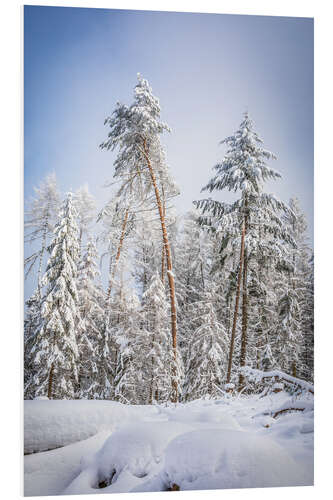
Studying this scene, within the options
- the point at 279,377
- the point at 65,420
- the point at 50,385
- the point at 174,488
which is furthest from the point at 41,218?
the point at 279,377

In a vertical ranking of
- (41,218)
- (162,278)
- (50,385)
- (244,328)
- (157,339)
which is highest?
(41,218)

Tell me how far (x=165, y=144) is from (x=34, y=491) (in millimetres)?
3800

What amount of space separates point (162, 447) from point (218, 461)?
481 millimetres

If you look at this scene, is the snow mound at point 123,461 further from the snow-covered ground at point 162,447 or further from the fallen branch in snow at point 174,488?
the fallen branch in snow at point 174,488

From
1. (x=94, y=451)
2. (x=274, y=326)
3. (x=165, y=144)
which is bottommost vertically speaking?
(x=94, y=451)

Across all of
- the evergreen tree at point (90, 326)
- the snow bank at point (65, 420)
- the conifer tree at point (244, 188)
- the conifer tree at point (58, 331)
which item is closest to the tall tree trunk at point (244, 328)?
the conifer tree at point (244, 188)

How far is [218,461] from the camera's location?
3246 millimetres

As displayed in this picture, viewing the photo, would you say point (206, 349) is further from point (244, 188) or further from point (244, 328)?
point (244, 188)

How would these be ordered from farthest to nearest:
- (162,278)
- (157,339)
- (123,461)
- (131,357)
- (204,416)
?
(162,278) < (157,339) < (131,357) < (204,416) < (123,461)

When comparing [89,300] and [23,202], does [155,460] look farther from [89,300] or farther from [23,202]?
[23,202]

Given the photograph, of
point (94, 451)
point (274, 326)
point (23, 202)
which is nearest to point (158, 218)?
point (23, 202)

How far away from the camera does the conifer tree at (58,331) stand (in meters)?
4.00

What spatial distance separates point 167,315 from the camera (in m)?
4.71

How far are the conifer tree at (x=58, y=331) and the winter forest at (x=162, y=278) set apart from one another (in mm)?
12
